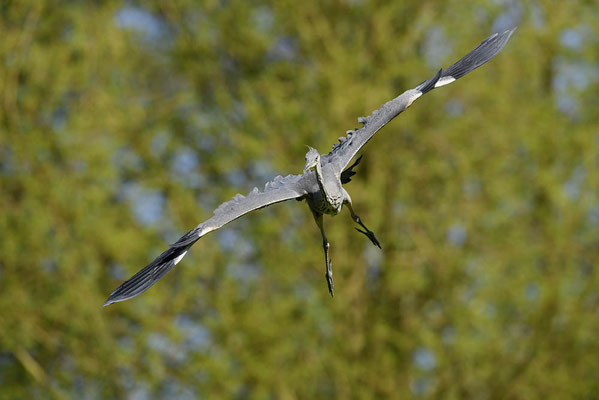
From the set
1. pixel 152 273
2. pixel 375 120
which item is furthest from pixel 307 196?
pixel 152 273

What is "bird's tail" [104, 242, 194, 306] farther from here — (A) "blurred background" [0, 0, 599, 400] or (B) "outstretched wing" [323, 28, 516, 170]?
(A) "blurred background" [0, 0, 599, 400]

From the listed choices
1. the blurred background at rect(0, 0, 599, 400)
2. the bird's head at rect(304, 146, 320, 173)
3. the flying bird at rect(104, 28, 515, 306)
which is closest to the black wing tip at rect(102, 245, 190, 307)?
the flying bird at rect(104, 28, 515, 306)

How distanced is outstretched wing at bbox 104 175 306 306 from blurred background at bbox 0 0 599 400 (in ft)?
20.0

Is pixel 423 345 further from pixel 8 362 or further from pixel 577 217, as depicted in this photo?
pixel 8 362

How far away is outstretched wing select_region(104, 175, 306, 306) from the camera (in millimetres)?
2389

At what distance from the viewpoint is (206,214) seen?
956cm

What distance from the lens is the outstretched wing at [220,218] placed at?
7.84ft

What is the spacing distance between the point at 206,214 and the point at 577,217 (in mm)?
3911

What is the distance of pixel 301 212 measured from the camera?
9430 mm

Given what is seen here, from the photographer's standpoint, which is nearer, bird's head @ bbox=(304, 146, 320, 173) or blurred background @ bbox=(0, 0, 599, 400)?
bird's head @ bbox=(304, 146, 320, 173)

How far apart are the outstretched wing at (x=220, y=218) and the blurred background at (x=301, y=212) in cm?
611

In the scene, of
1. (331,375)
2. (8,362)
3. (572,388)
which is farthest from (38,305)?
(572,388)

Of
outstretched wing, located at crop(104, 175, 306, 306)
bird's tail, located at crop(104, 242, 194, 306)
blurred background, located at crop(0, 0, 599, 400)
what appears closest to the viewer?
outstretched wing, located at crop(104, 175, 306, 306)

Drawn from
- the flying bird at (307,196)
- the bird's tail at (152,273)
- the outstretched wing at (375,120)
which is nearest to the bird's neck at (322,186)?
the flying bird at (307,196)
